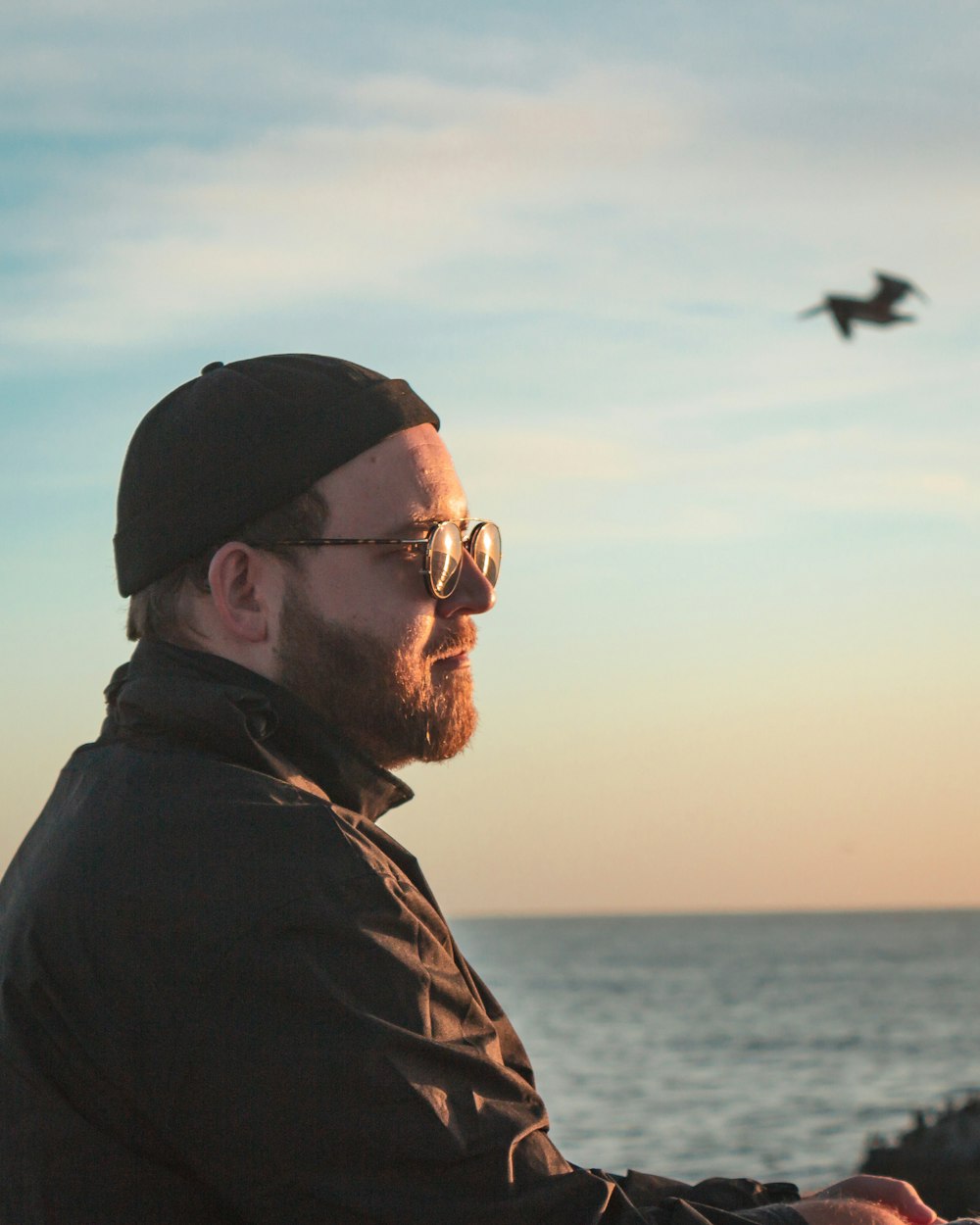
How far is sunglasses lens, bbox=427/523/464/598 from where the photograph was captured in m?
3.06

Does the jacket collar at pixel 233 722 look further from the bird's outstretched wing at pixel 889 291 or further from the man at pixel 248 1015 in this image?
the bird's outstretched wing at pixel 889 291

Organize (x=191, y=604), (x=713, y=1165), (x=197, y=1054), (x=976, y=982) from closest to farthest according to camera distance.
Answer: (x=197, y=1054)
(x=191, y=604)
(x=713, y=1165)
(x=976, y=982)

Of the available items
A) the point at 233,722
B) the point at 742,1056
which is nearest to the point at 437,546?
the point at 233,722

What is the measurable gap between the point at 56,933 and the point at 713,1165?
20.8 meters

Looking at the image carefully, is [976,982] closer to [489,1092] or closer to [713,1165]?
[713,1165]

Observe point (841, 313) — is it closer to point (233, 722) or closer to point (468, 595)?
point (468, 595)

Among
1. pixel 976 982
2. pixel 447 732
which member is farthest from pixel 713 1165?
pixel 976 982

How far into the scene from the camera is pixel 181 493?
3.00 m

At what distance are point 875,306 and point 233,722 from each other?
291 inches

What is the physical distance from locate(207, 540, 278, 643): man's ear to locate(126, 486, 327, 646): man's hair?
0.09ft

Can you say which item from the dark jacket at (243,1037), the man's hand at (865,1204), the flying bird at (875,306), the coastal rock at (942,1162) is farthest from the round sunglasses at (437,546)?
the flying bird at (875,306)

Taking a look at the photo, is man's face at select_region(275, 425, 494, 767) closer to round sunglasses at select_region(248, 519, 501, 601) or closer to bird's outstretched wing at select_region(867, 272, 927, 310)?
round sunglasses at select_region(248, 519, 501, 601)

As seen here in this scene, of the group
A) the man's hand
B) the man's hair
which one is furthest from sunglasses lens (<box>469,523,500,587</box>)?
the man's hand

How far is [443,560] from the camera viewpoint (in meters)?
3.08
